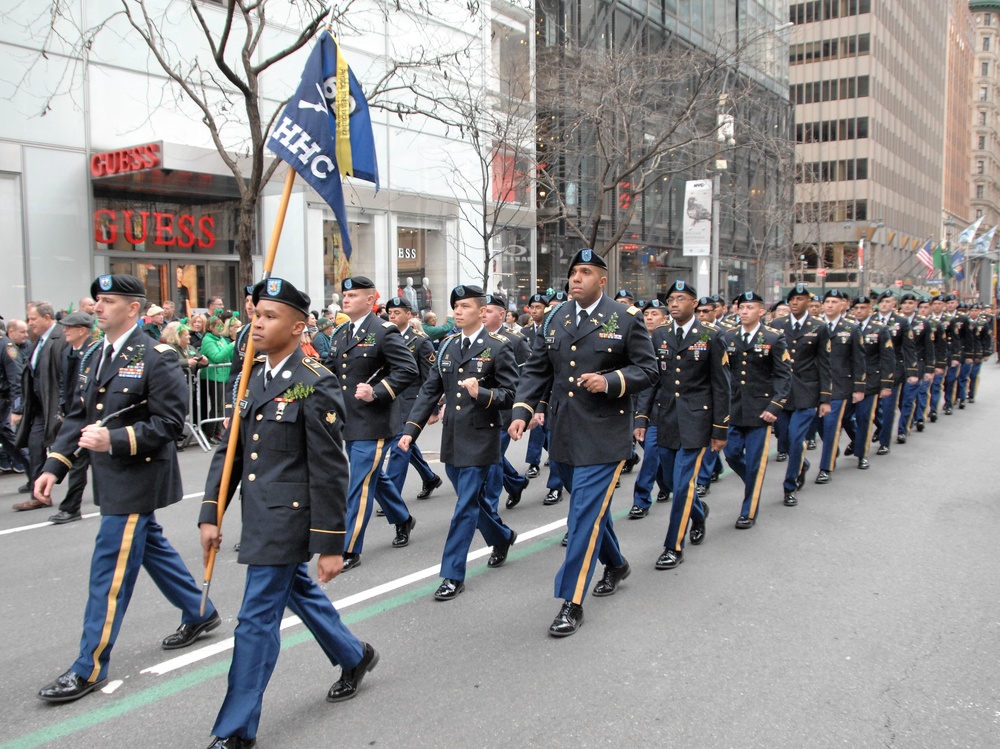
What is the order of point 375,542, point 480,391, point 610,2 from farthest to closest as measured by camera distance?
point 610,2 → point 375,542 → point 480,391

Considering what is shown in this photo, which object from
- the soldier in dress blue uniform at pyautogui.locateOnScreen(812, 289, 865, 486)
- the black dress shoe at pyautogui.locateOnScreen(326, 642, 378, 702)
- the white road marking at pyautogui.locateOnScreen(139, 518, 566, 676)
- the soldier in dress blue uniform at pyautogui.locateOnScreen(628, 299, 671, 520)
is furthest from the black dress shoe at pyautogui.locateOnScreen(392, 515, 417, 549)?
the soldier in dress blue uniform at pyautogui.locateOnScreen(812, 289, 865, 486)

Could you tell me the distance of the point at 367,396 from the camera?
6.41 m

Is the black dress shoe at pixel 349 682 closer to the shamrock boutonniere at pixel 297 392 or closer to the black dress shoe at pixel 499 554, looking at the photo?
the shamrock boutonniere at pixel 297 392

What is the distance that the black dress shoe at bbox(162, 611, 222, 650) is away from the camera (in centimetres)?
484

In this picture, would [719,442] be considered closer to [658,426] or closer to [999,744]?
[658,426]

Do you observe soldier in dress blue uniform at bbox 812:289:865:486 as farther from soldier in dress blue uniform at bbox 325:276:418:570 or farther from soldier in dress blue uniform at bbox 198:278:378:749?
soldier in dress blue uniform at bbox 198:278:378:749

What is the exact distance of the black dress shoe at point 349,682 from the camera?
13.8ft

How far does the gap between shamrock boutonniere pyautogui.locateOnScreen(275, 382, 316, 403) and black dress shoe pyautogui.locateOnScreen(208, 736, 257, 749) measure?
4.58 ft

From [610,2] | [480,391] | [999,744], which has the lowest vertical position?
[999,744]

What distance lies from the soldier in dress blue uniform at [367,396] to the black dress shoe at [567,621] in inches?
74.2

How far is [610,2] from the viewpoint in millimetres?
29625

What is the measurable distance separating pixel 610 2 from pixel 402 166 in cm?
1207

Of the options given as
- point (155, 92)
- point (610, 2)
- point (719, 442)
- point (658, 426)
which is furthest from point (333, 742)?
point (610, 2)

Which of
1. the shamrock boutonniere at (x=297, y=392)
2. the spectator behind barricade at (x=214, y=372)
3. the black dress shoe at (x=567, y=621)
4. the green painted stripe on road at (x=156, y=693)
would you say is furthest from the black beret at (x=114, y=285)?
the spectator behind barricade at (x=214, y=372)
